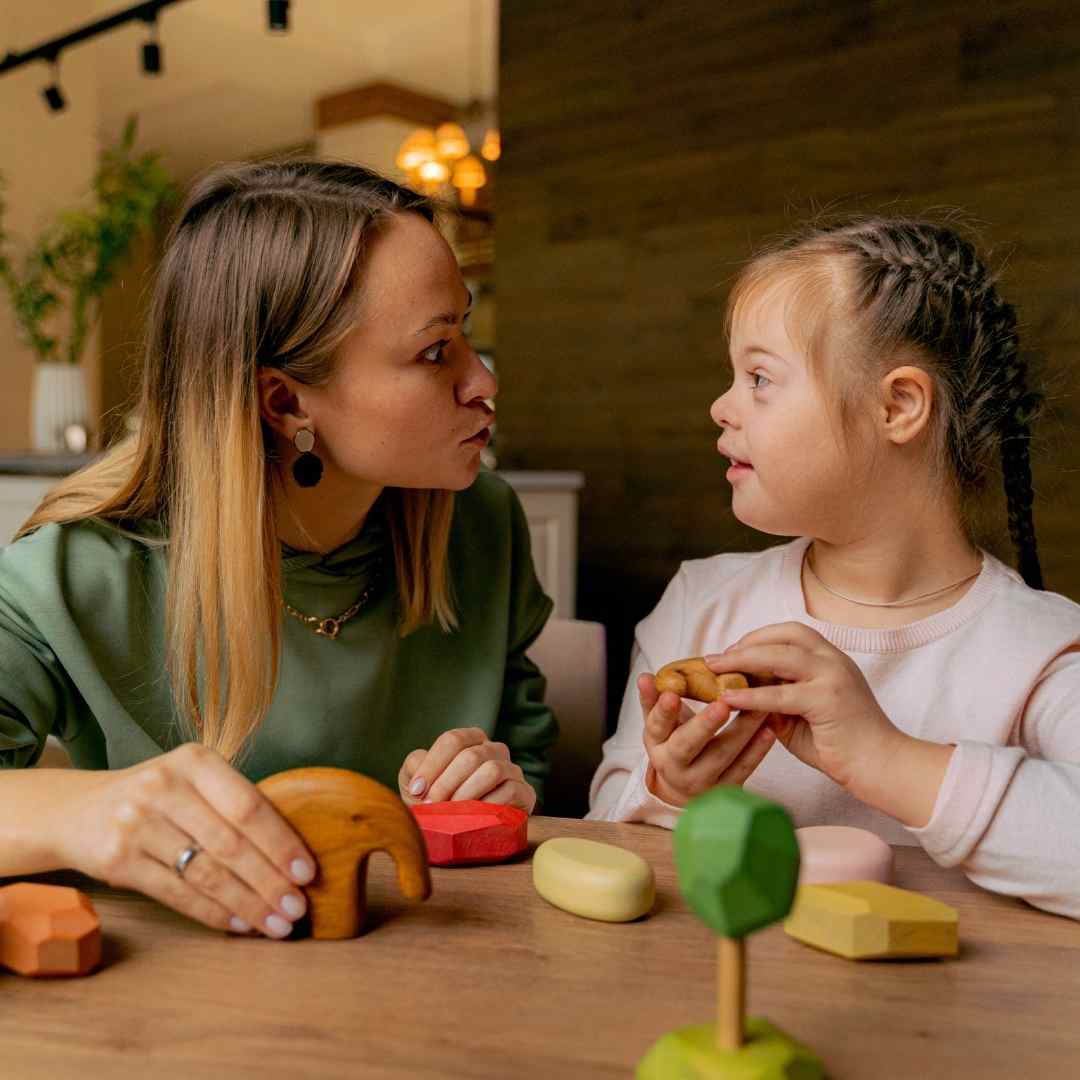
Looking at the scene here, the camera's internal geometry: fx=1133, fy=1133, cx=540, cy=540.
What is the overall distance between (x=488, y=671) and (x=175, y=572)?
422 millimetres

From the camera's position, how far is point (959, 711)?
44.9 inches

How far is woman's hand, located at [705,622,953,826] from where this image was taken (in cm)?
88

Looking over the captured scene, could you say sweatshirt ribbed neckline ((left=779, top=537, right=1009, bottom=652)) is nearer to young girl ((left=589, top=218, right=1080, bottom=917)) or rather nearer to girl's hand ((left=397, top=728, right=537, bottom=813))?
young girl ((left=589, top=218, right=1080, bottom=917))

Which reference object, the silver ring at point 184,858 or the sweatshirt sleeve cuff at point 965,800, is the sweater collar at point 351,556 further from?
the sweatshirt sleeve cuff at point 965,800

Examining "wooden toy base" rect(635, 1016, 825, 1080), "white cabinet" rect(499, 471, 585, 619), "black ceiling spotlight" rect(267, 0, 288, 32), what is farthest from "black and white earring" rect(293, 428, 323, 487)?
"black ceiling spotlight" rect(267, 0, 288, 32)

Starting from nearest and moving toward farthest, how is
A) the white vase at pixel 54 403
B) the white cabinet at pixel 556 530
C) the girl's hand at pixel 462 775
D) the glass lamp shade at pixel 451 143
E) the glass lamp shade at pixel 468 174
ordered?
the girl's hand at pixel 462 775, the white cabinet at pixel 556 530, the white vase at pixel 54 403, the glass lamp shade at pixel 451 143, the glass lamp shade at pixel 468 174

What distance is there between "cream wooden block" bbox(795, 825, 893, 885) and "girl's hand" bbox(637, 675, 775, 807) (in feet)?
0.44

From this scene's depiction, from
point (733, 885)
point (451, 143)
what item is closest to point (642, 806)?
point (733, 885)

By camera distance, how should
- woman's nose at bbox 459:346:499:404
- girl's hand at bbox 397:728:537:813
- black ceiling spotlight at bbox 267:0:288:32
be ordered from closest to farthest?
girl's hand at bbox 397:728:537:813
woman's nose at bbox 459:346:499:404
black ceiling spotlight at bbox 267:0:288:32

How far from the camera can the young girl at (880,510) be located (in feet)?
3.64

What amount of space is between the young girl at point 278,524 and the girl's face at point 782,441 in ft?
0.94

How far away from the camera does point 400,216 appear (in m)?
1.27

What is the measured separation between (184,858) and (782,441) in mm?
723

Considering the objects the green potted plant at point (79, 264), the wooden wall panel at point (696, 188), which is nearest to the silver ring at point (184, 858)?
the wooden wall panel at point (696, 188)
